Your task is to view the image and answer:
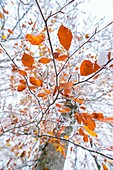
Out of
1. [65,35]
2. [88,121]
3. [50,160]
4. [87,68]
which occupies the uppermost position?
[65,35]

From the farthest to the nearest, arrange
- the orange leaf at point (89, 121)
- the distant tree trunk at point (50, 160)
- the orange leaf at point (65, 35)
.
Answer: the distant tree trunk at point (50, 160) < the orange leaf at point (89, 121) < the orange leaf at point (65, 35)

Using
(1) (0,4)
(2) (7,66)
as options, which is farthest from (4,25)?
(2) (7,66)

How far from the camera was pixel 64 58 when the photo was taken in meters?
0.64

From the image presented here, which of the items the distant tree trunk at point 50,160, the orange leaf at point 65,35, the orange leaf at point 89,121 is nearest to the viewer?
the orange leaf at point 65,35

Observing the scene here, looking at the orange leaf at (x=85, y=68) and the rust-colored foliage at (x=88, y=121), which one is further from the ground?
the orange leaf at (x=85, y=68)

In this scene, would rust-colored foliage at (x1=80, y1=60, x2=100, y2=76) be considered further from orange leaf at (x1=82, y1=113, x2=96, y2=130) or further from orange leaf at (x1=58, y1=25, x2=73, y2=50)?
orange leaf at (x1=82, y1=113, x2=96, y2=130)

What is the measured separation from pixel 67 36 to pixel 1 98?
9.54ft

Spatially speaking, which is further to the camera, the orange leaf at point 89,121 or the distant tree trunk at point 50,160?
the distant tree trunk at point 50,160

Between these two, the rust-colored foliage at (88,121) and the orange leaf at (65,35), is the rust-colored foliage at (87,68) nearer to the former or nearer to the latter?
the orange leaf at (65,35)

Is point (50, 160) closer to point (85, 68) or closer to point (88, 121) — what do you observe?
point (88, 121)

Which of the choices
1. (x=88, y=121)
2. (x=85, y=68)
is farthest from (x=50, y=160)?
(x=85, y=68)

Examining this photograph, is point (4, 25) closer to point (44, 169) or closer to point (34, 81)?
point (34, 81)

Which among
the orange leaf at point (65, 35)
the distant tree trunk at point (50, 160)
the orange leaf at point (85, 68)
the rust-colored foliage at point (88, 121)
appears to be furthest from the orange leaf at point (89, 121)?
the distant tree trunk at point (50, 160)

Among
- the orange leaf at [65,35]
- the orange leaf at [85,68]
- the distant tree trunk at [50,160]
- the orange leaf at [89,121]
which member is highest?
the orange leaf at [65,35]
